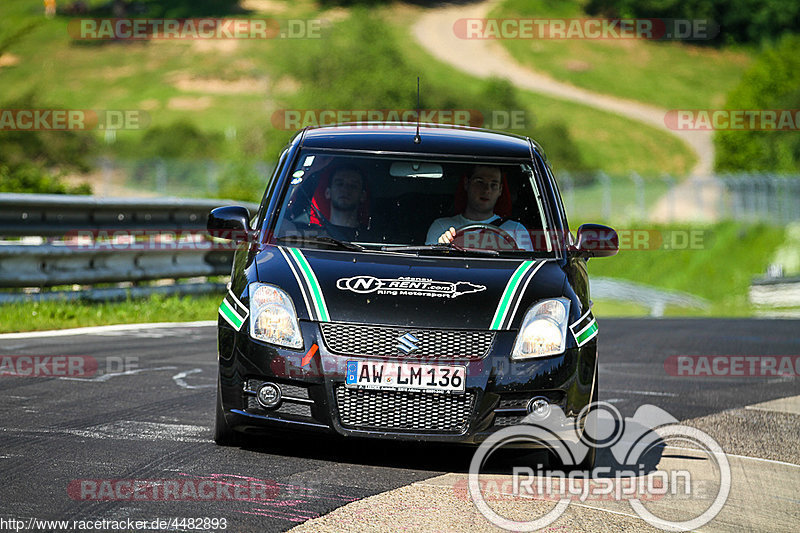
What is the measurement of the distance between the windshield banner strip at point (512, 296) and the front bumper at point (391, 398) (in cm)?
6

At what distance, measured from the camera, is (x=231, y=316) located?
6.37 metres

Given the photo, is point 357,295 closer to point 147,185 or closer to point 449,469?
point 449,469

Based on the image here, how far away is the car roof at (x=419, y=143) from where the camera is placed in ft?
24.1

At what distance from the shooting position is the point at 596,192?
47.1 meters

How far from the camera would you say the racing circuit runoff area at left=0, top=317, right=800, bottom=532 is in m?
5.09

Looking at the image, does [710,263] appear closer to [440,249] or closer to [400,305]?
[440,249]

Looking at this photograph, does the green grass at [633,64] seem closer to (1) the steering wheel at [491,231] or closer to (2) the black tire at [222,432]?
(1) the steering wheel at [491,231]

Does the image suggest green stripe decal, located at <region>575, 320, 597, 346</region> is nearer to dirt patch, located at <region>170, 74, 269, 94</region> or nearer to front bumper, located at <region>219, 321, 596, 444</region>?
front bumper, located at <region>219, 321, 596, 444</region>

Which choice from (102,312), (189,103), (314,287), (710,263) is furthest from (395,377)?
(189,103)

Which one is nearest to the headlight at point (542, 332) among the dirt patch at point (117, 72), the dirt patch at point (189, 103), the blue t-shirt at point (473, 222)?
the blue t-shirt at point (473, 222)

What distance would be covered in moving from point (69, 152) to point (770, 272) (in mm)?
23779

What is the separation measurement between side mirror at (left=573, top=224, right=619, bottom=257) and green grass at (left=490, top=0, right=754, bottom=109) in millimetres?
83546

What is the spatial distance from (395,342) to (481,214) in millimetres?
1512

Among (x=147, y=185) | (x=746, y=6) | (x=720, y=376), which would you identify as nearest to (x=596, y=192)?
(x=147, y=185)
